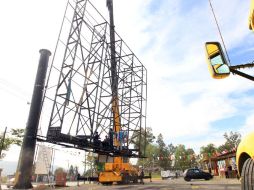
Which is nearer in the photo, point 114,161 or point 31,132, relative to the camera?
point 31,132

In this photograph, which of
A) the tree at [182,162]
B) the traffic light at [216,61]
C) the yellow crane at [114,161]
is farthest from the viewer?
the tree at [182,162]

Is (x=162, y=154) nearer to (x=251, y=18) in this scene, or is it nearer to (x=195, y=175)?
(x=195, y=175)

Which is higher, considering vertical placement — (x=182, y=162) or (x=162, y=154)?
(x=162, y=154)

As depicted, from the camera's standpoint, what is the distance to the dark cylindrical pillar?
16.8 meters

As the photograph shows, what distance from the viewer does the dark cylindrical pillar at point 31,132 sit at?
1678 centimetres

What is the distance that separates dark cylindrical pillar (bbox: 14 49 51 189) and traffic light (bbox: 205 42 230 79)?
1439 cm

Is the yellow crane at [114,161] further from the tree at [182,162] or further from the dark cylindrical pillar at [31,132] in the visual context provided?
the tree at [182,162]

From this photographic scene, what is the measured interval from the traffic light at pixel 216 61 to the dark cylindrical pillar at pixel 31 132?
14387mm

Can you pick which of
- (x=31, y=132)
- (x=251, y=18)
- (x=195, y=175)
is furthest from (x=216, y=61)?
(x=195, y=175)

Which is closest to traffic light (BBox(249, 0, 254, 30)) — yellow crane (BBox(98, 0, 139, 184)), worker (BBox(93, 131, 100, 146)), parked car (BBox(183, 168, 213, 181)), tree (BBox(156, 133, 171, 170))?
worker (BBox(93, 131, 100, 146))

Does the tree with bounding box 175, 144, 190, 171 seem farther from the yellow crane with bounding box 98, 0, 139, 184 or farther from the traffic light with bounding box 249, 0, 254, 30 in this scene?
the traffic light with bounding box 249, 0, 254, 30

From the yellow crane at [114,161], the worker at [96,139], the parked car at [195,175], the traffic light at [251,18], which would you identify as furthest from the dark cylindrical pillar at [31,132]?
the traffic light at [251,18]

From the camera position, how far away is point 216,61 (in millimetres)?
2488

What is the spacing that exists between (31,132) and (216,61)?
56.5ft
